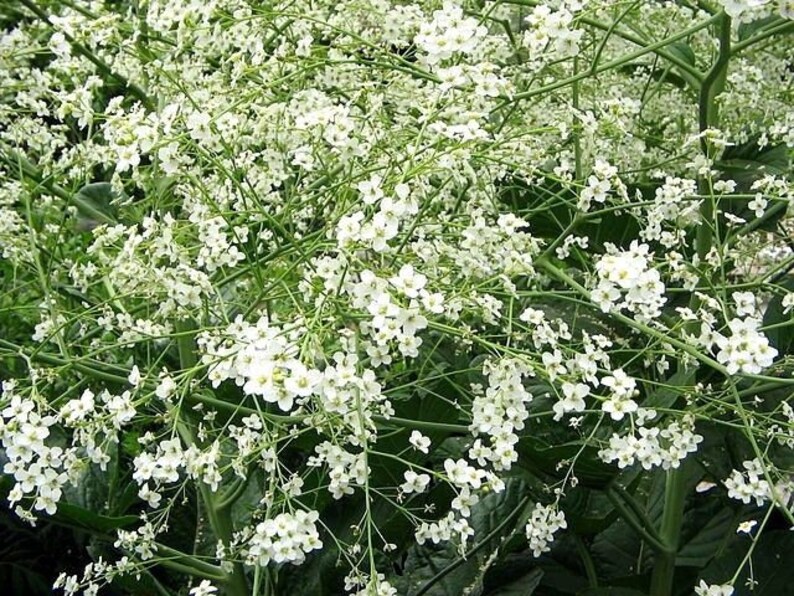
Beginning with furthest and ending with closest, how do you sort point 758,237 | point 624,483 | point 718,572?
point 758,237 < point 624,483 < point 718,572

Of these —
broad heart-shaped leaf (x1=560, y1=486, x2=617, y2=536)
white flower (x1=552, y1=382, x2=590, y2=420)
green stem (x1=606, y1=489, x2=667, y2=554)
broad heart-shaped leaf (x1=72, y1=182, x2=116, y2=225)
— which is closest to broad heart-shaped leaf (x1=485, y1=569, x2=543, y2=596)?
broad heart-shaped leaf (x1=560, y1=486, x2=617, y2=536)

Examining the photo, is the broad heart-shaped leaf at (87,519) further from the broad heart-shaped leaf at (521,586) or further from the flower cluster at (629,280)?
the flower cluster at (629,280)

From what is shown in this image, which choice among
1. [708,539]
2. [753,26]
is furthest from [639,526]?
[753,26]

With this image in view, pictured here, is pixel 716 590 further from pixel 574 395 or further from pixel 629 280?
pixel 629 280

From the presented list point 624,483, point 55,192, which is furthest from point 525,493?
point 55,192

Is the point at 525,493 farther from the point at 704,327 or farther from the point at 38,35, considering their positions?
the point at 38,35

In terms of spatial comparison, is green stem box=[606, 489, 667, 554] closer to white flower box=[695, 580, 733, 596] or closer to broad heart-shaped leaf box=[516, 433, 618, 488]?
broad heart-shaped leaf box=[516, 433, 618, 488]

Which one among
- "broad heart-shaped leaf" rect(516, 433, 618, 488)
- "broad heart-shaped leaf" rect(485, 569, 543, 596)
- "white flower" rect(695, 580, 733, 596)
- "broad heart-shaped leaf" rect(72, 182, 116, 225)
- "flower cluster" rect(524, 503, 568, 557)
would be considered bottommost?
"broad heart-shaped leaf" rect(485, 569, 543, 596)
